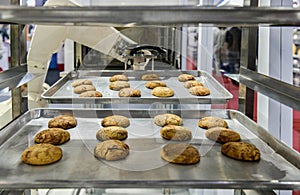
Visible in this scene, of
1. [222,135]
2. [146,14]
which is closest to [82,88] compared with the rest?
[222,135]

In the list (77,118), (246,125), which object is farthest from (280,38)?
(77,118)

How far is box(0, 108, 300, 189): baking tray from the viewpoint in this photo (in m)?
0.83

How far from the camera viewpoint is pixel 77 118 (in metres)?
1.52

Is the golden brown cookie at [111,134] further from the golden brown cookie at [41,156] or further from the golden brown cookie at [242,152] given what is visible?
the golden brown cookie at [242,152]

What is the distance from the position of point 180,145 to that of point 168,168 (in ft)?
0.53

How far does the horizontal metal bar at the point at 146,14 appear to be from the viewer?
636mm

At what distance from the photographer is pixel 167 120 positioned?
144 cm

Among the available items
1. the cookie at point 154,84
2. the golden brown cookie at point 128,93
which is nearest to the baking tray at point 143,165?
the golden brown cookie at point 128,93

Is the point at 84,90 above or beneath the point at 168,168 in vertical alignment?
above

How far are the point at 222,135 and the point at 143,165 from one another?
1.19 ft

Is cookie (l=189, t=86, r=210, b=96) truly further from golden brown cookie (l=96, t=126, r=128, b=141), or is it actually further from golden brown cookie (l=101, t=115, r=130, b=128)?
golden brown cookie (l=96, t=126, r=128, b=141)

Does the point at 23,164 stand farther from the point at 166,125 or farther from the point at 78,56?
the point at 78,56

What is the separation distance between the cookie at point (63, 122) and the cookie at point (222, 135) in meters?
0.55

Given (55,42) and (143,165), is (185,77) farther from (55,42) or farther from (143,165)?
(143,165)
